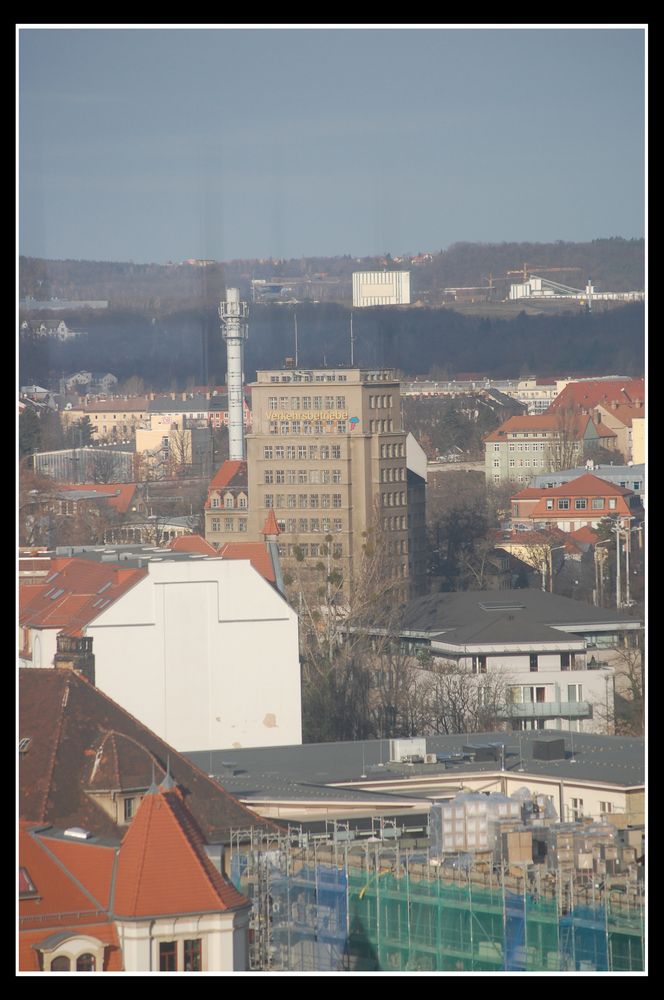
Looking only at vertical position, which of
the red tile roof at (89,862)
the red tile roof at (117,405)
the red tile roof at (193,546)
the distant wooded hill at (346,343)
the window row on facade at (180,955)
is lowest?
the window row on facade at (180,955)

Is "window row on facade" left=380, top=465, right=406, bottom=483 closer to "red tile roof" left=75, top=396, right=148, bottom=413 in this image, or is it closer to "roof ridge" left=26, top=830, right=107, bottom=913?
"red tile roof" left=75, top=396, right=148, bottom=413

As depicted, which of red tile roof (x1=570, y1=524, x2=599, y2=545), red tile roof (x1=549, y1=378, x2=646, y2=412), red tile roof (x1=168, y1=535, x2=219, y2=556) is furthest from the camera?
red tile roof (x1=549, y1=378, x2=646, y2=412)

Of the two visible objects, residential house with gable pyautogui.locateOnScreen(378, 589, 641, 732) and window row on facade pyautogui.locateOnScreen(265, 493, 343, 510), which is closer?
residential house with gable pyautogui.locateOnScreen(378, 589, 641, 732)

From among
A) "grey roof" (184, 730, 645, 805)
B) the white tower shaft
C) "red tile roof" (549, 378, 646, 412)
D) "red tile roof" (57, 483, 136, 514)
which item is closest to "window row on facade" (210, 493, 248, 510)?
"red tile roof" (57, 483, 136, 514)

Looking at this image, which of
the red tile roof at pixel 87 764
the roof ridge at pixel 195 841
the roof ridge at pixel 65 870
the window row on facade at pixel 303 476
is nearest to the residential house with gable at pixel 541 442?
the window row on facade at pixel 303 476

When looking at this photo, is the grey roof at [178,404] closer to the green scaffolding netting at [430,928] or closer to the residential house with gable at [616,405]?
the residential house with gable at [616,405]
